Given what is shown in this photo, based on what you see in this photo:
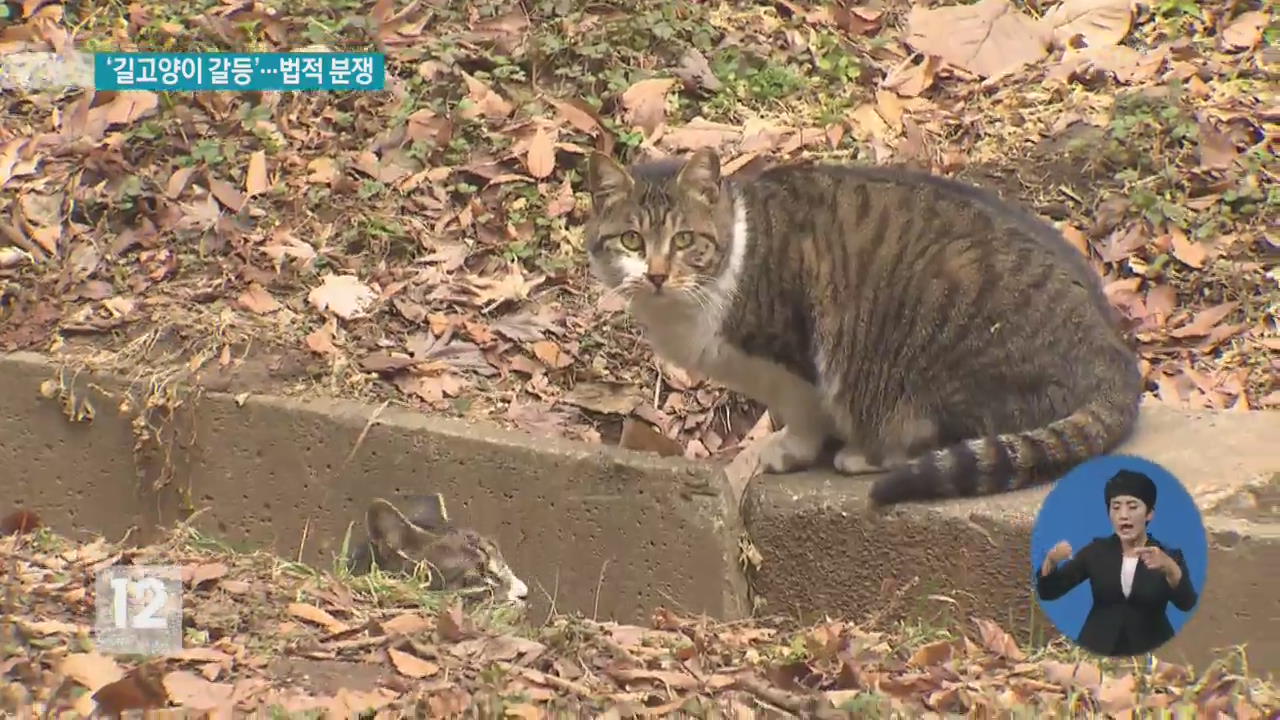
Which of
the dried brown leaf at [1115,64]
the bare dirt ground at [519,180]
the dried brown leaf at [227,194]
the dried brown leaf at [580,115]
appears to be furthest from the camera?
the dried brown leaf at [1115,64]

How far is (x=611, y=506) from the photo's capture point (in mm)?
4812

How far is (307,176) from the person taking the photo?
250 inches

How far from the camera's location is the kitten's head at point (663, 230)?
4633 mm

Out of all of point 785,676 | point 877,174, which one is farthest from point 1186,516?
point 877,174

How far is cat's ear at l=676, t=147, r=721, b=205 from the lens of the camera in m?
4.70

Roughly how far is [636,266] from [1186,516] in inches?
67.9

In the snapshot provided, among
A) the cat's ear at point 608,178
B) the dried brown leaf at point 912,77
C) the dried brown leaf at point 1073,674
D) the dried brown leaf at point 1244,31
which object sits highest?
the dried brown leaf at point 1244,31

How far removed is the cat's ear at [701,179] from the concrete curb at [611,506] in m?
0.79

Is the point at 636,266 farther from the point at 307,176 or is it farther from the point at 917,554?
the point at 307,176

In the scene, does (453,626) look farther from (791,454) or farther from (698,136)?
(698,136)

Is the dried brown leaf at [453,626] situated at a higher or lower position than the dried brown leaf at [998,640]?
lower

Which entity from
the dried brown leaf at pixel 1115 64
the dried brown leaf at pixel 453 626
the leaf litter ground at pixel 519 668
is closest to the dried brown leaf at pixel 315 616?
the leaf litter ground at pixel 519 668

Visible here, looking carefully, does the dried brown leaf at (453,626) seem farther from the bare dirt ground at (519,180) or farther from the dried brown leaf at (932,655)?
the dried brown leaf at (932,655)
